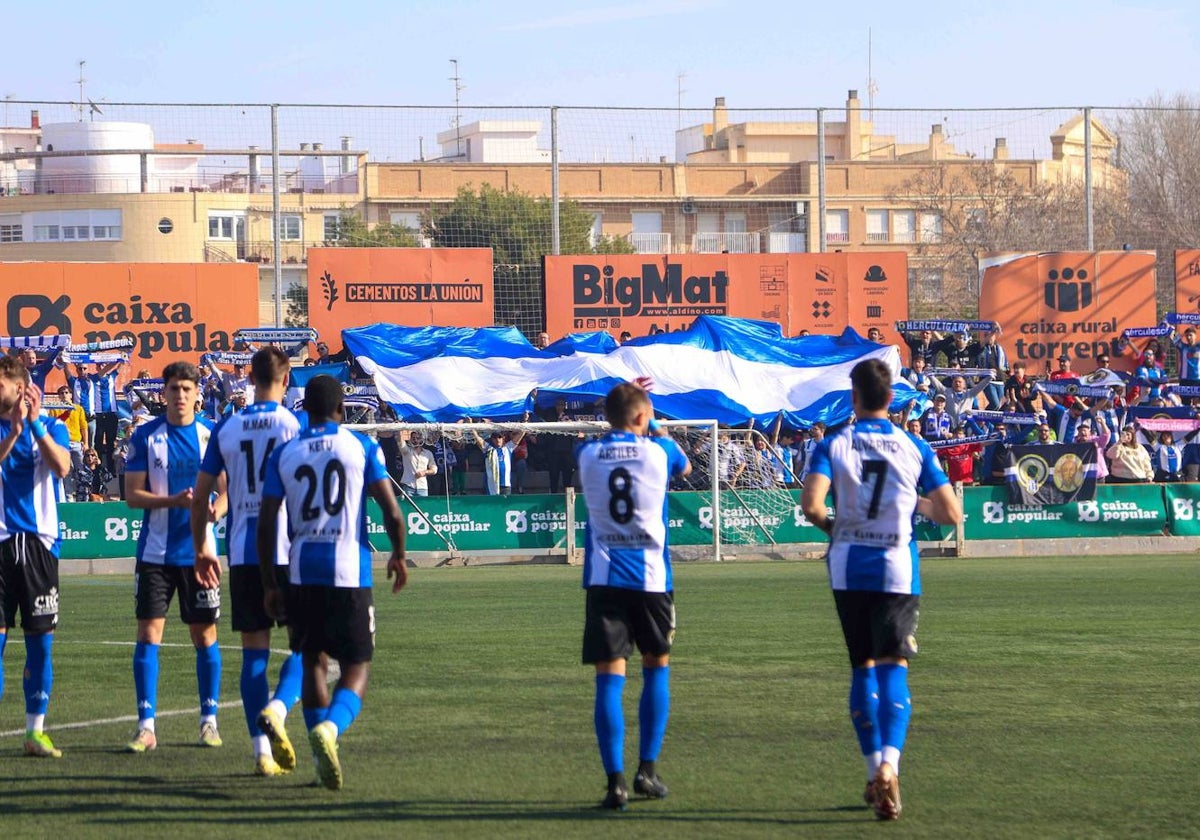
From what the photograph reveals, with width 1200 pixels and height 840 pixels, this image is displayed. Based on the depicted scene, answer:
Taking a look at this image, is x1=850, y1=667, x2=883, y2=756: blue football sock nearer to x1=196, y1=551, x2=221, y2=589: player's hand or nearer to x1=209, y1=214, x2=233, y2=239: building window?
x1=196, y1=551, x2=221, y2=589: player's hand

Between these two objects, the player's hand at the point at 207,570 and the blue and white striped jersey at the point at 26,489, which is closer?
the player's hand at the point at 207,570

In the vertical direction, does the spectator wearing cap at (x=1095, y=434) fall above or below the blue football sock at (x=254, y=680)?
above

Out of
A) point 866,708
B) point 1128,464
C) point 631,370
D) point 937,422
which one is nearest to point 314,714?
point 866,708

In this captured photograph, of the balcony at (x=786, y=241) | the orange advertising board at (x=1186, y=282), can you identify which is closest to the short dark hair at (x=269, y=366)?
the orange advertising board at (x=1186, y=282)

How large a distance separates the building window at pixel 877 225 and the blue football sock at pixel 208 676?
6753cm

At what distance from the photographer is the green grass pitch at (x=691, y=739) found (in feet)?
23.5

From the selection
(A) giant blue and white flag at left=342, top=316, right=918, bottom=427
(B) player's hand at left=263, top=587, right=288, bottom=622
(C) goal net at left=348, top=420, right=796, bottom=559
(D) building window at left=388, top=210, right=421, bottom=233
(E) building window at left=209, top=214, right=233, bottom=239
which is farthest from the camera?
(E) building window at left=209, top=214, right=233, bottom=239

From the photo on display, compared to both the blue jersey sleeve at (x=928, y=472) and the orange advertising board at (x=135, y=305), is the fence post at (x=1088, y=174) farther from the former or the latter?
the blue jersey sleeve at (x=928, y=472)

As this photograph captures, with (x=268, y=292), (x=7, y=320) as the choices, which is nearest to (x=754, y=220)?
(x=268, y=292)

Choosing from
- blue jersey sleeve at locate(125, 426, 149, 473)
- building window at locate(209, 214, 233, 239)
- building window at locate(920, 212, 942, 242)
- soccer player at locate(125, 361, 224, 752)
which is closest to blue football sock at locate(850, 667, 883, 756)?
soccer player at locate(125, 361, 224, 752)

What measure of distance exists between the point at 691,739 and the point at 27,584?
377 cm

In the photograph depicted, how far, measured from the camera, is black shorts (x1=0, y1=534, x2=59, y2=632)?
871 centimetres

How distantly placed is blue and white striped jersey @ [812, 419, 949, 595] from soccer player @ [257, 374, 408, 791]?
206 centimetres

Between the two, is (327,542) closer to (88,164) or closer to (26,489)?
(26,489)
